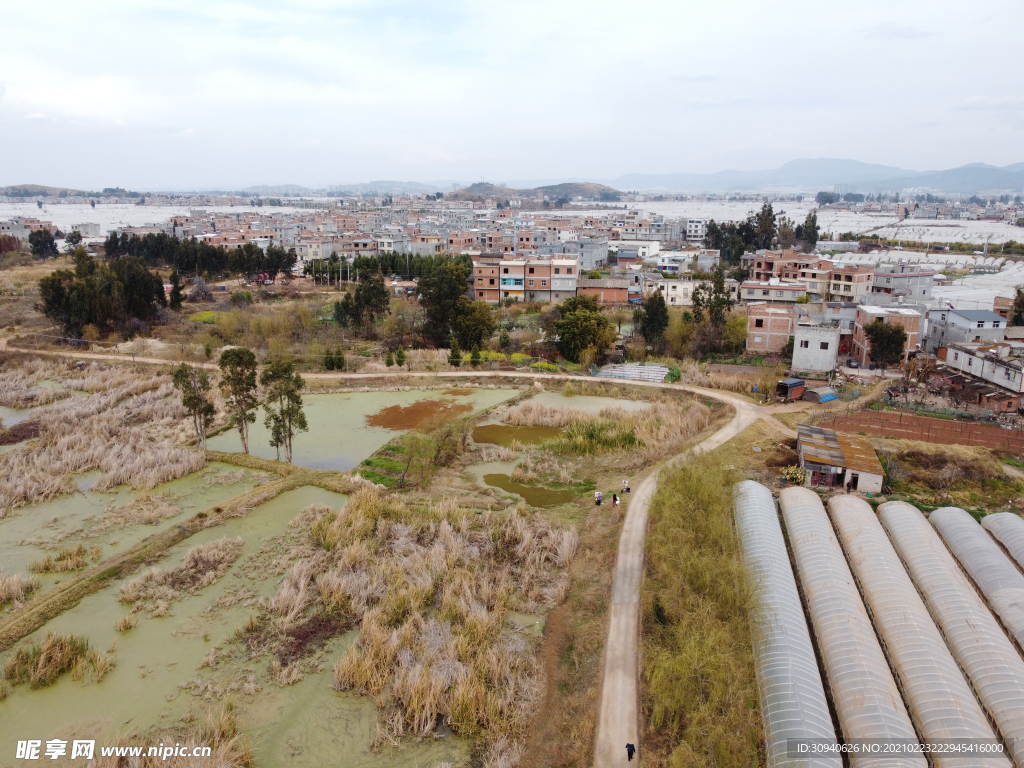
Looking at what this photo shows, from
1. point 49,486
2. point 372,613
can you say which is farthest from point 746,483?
point 49,486

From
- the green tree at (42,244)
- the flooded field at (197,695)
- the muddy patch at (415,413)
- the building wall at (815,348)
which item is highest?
the green tree at (42,244)

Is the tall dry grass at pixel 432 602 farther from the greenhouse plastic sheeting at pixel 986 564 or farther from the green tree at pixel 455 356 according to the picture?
the green tree at pixel 455 356

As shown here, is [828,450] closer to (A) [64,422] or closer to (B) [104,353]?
(A) [64,422]

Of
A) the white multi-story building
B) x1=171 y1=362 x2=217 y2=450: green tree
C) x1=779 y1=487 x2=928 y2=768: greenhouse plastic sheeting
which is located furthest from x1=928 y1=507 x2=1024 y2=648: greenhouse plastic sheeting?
the white multi-story building

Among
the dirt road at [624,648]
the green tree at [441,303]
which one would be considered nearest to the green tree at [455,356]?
the green tree at [441,303]

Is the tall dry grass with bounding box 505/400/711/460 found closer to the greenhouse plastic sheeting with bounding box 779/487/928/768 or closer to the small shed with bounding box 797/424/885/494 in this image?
the small shed with bounding box 797/424/885/494

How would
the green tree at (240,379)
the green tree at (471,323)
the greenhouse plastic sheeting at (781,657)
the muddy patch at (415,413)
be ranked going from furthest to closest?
the green tree at (471,323), the muddy patch at (415,413), the green tree at (240,379), the greenhouse plastic sheeting at (781,657)

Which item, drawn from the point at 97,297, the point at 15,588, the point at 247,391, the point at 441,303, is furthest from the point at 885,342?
the point at 97,297
